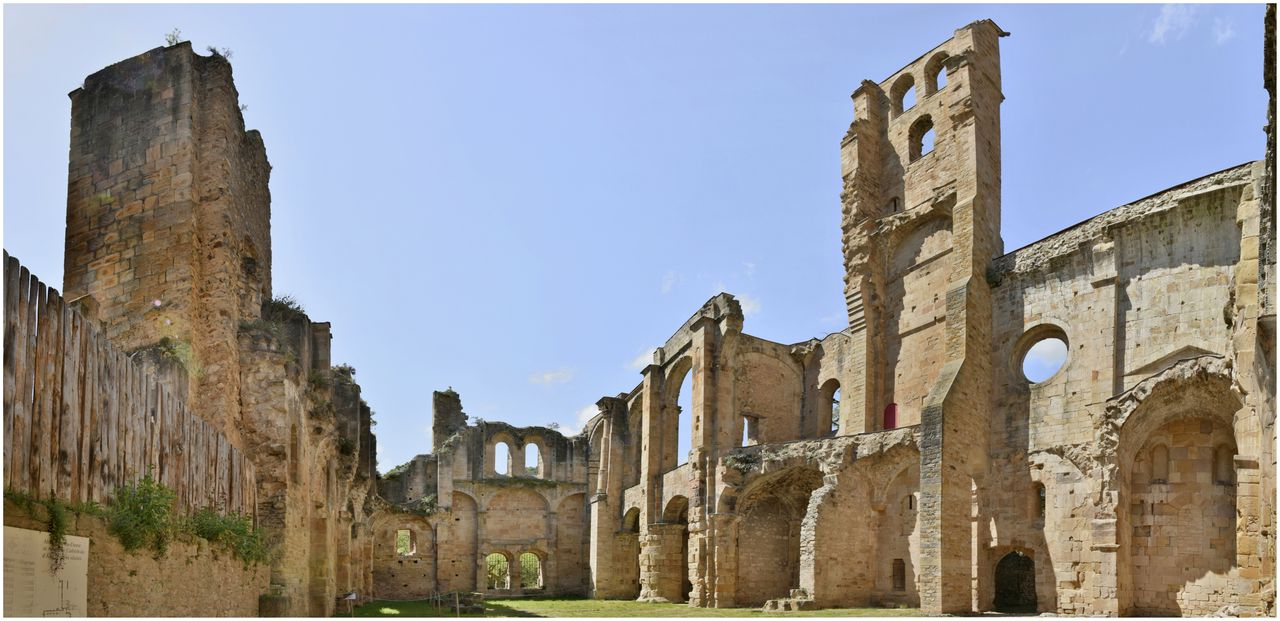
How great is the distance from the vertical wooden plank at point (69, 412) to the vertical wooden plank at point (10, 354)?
72cm

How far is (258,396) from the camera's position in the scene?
13.2m

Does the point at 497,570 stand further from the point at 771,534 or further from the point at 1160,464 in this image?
the point at 1160,464

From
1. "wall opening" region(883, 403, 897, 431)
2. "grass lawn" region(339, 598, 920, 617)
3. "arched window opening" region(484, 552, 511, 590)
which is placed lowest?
"arched window opening" region(484, 552, 511, 590)

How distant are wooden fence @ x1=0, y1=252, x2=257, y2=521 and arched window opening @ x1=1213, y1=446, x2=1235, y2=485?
14662 millimetres

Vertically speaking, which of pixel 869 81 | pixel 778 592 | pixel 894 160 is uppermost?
pixel 869 81

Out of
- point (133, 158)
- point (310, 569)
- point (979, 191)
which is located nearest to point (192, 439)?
point (133, 158)

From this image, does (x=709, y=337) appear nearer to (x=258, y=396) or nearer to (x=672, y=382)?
(x=672, y=382)

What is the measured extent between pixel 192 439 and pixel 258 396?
11.9 ft

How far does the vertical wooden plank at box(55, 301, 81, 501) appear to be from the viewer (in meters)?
6.53

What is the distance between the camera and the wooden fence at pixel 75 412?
593 cm

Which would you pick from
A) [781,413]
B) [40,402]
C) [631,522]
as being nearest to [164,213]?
[40,402]

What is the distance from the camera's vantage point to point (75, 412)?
6.81m

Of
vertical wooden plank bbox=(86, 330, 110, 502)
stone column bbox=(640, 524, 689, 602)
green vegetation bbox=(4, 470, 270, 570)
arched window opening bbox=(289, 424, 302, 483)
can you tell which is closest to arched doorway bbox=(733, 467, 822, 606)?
stone column bbox=(640, 524, 689, 602)

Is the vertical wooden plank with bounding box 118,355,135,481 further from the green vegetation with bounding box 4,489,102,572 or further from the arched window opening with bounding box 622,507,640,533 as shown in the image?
the arched window opening with bounding box 622,507,640,533
